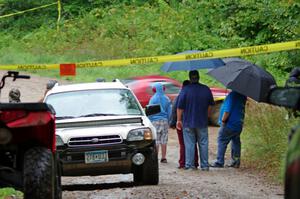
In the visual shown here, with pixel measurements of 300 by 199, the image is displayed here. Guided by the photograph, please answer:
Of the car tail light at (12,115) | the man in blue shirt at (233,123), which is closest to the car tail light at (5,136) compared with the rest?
the car tail light at (12,115)

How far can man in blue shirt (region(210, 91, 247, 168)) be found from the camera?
15.0m

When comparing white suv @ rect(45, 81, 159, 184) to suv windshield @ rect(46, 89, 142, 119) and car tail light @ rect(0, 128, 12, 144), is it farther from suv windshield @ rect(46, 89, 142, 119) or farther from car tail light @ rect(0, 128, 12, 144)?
car tail light @ rect(0, 128, 12, 144)

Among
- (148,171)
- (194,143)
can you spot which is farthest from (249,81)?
(148,171)

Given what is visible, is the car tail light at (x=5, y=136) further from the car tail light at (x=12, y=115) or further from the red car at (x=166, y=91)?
the red car at (x=166, y=91)

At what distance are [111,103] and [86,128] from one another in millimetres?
927

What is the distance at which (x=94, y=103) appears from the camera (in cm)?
1180

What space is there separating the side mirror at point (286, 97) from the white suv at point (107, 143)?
249 inches

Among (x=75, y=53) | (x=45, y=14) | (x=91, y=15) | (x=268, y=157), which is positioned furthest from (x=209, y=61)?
(x=45, y=14)

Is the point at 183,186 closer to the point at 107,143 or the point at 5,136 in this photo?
the point at 107,143

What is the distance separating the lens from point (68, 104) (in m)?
11.9

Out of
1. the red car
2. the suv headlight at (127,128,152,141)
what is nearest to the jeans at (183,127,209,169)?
the suv headlight at (127,128,152,141)

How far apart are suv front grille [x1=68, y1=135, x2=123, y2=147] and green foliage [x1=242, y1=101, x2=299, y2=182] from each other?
9.97 ft

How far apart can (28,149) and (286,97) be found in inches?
127

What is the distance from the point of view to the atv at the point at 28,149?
6703 mm
